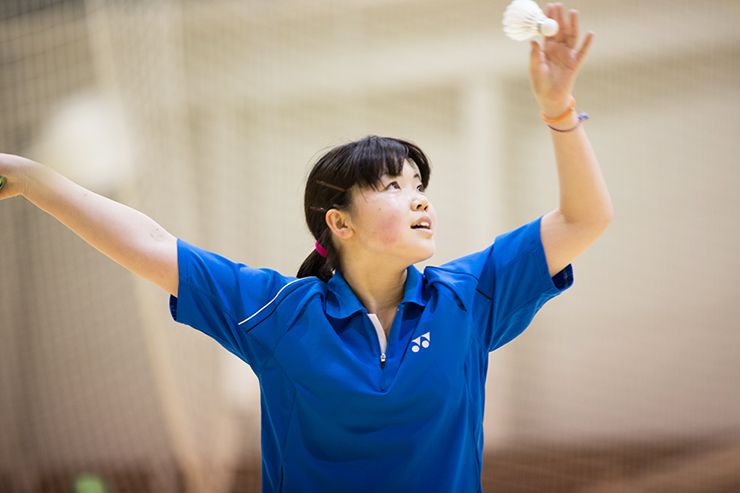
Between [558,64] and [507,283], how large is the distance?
0.39 m

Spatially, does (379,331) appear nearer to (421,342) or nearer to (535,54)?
(421,342)

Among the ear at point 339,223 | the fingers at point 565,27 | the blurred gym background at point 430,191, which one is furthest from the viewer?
the blurred gym background at point 430,191

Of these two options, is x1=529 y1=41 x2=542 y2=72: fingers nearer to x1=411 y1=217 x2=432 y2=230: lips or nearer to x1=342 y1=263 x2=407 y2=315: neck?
x1=411 y1=217 x2=432 y2=230: lips

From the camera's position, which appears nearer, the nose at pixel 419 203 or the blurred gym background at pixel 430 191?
the nose at pixel 419 203

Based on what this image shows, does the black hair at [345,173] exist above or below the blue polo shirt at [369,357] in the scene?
above

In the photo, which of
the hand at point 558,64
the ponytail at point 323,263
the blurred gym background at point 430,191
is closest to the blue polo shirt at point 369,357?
the ponytail at point 323,263

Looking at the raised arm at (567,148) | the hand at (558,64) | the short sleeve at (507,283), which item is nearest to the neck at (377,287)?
the short sleeve at (507,283)

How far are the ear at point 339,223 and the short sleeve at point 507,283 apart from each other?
0.69 feet

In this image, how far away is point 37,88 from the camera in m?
3.60

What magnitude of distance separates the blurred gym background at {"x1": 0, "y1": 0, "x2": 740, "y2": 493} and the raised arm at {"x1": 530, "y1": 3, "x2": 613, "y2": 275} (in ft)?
8.36

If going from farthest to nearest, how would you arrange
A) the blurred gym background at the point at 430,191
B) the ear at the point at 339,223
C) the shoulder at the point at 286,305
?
the blurred gym background at the point at 430,191 < the ear at the point at 339,223 < the shoulder at the point at 286,305

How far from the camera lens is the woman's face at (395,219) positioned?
1.05 m

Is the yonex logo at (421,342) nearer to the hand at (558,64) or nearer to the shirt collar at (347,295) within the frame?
the shirt collar at (347,295)

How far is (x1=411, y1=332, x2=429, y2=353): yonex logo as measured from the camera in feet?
3.26
